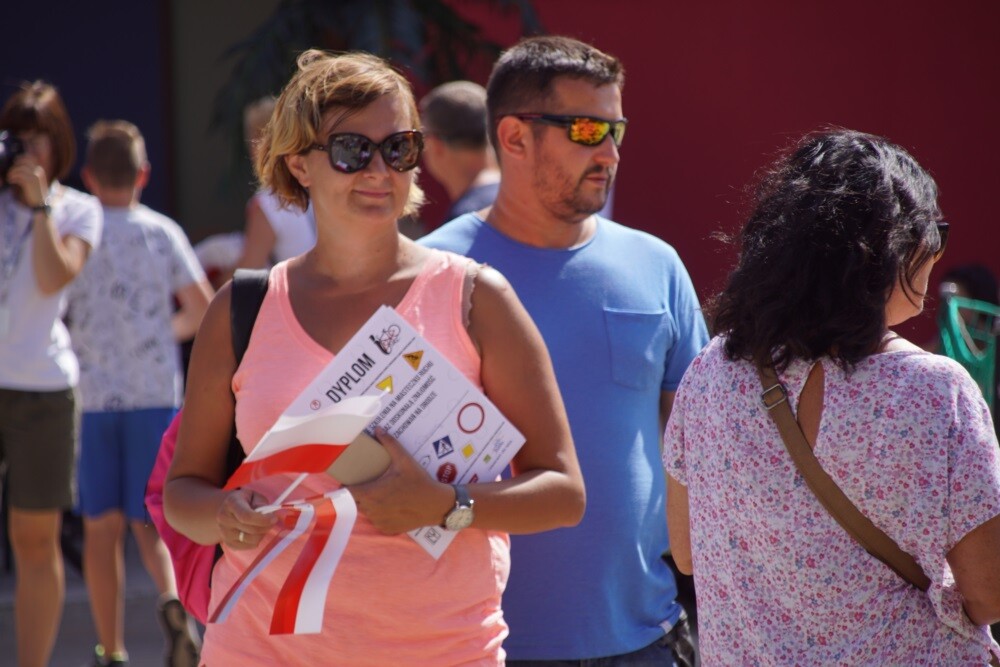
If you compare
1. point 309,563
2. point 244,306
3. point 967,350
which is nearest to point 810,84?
point 967,350

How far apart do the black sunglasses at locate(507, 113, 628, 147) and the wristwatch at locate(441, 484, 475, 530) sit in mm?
1215

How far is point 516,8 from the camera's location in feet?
28.2

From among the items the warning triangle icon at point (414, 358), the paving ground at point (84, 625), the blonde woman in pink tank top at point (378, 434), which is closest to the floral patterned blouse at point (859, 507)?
the blonde woman in pink tank top at point (378, 434)

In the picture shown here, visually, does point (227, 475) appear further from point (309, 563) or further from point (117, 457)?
point (117, 457)

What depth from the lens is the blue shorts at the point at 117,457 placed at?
5.65 m

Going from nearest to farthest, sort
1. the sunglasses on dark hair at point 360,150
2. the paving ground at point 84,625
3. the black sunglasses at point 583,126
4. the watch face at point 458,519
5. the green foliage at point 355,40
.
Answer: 1. the watch face at point 458,519
2. the sunglasses on dark hair at point 360,150
3. the black sunglasses at point 583,126
4. the paving ground at point 84,625
5. the green foliage at point 355,40

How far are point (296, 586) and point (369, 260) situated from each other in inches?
25.9

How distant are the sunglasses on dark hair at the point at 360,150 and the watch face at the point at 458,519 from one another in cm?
67

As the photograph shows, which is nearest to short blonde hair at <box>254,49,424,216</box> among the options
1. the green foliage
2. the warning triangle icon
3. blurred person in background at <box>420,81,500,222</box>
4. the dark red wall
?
the warning triangle icon

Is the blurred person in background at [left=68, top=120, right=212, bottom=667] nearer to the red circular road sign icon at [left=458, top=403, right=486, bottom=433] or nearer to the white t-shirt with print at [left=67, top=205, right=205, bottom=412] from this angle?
the white t-shirt with print at [left=67, top=205, right=205, bottom=412]

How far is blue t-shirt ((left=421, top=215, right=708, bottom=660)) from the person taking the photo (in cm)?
297

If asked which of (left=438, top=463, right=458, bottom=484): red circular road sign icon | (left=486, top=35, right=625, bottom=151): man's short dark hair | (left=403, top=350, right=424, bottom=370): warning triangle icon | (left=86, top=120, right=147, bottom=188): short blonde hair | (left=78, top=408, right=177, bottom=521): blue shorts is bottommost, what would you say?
(left=78, top=408, right=177, bottom=521): blue shorts

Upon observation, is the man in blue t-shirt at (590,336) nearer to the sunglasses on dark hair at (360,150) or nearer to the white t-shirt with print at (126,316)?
the sunglasses on dark hair at (360,150)

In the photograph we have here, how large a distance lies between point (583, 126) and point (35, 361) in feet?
9.29
